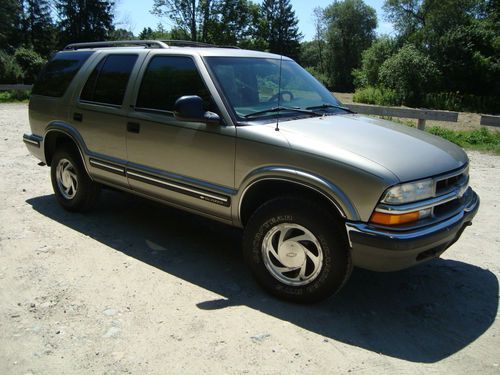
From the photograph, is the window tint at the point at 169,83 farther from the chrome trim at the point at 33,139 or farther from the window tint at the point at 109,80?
the chrome trim at the point at 33,139

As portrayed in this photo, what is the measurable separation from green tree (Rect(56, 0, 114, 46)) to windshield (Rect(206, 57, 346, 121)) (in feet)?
174

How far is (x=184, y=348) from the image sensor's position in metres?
3.02

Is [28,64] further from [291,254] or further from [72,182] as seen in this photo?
[291,254]

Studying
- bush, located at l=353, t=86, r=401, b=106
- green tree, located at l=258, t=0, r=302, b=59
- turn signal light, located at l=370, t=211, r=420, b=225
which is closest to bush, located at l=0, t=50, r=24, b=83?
bush, located at l=353, t=86, r=401, b=106

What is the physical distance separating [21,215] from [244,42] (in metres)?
49.5

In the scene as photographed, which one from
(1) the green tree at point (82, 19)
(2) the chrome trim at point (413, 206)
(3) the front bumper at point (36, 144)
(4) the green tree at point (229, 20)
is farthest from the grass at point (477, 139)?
(1) the green tree at point (82, 19)

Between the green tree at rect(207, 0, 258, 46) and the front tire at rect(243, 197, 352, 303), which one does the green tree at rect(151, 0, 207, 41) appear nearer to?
the green tree at rect(207, 0, 258, 46)

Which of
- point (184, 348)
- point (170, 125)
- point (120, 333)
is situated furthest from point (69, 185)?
point (184, 348)

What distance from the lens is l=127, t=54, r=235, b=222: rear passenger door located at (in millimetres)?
3848

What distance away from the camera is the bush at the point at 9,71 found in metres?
28.1

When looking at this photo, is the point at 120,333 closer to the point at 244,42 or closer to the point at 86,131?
the point at 86,131

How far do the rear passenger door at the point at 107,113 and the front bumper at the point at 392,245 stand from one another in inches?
101

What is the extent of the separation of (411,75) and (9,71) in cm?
2669

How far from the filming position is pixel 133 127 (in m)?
4.49
